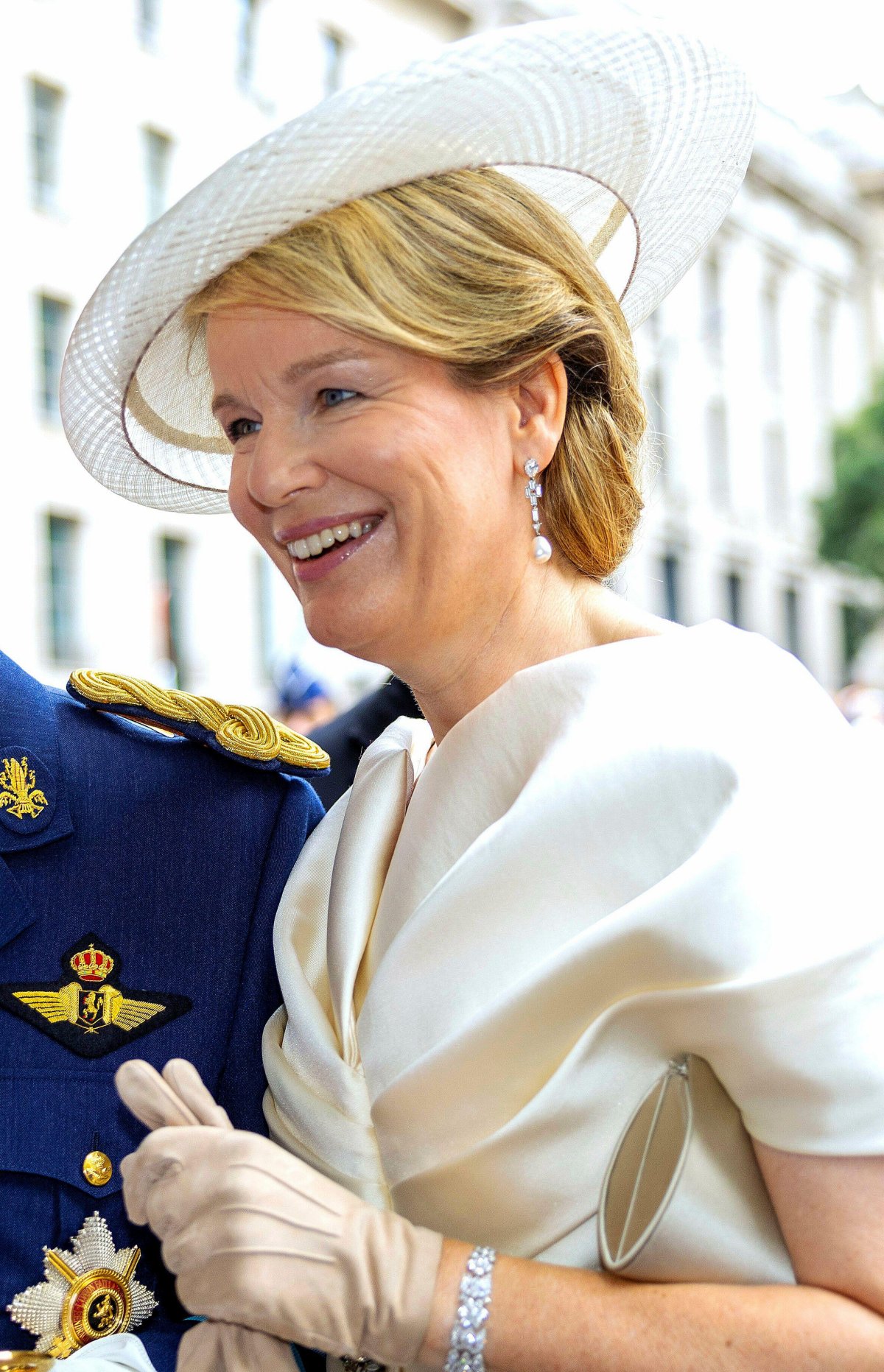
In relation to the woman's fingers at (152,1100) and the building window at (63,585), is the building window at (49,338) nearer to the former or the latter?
the building window at (63,585)

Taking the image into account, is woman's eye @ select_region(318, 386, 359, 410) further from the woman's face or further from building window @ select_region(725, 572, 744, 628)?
building window @ select_region(725, 572, 744, 628)

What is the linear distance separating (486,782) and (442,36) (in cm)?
2486

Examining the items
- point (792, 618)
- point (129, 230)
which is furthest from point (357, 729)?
point (792, 618)

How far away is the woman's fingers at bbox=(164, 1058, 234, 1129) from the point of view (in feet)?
5.23

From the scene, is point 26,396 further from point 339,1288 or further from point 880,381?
point 880,381

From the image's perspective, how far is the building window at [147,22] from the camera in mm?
19656

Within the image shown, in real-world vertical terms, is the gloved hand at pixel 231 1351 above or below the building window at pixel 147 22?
below

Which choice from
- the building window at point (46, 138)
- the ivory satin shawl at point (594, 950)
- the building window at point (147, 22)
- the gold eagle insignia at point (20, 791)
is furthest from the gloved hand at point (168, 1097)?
the building window at point (147, 22)

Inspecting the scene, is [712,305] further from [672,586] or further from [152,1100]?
[152,1100]

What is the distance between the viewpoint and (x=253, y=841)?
2.06 m

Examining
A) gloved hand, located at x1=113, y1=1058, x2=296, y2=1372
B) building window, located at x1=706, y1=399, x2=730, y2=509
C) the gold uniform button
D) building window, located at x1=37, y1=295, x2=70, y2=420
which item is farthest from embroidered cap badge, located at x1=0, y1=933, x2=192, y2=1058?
building window, located at x1=706, y1=399, x2=730, y2=509

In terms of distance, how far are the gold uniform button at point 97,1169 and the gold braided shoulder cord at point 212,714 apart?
0.52m

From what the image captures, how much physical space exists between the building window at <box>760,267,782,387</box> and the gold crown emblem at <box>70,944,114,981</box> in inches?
1338

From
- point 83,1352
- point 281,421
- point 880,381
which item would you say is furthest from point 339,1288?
point 880,381
